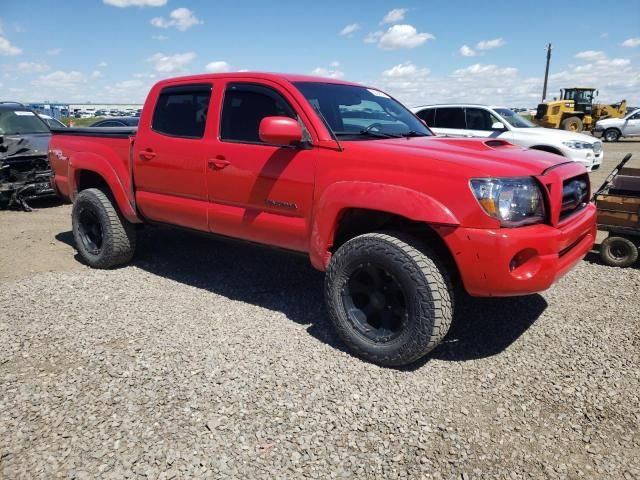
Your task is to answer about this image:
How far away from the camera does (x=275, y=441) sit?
2.45m

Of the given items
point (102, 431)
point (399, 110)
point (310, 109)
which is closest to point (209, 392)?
point (102, 431)

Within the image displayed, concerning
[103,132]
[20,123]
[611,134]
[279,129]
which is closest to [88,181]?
[103,132]

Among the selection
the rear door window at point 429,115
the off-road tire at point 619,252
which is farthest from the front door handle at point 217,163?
the rear door window at point 429,115

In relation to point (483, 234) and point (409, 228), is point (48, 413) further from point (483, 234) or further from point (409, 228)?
point (483, 234)

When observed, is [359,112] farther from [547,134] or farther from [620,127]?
[620,127]

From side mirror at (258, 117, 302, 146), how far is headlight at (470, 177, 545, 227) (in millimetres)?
1162

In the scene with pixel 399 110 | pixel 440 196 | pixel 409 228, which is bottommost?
pixel 409 228

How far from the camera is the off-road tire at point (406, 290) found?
2926 millimetres

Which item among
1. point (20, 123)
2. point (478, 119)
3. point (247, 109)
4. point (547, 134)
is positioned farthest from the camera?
point (478, 119)

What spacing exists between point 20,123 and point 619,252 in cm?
972

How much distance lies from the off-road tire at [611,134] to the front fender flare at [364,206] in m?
25.4

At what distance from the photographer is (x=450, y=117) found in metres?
10.5

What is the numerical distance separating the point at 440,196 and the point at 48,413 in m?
2.44

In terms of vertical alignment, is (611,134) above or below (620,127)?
below
